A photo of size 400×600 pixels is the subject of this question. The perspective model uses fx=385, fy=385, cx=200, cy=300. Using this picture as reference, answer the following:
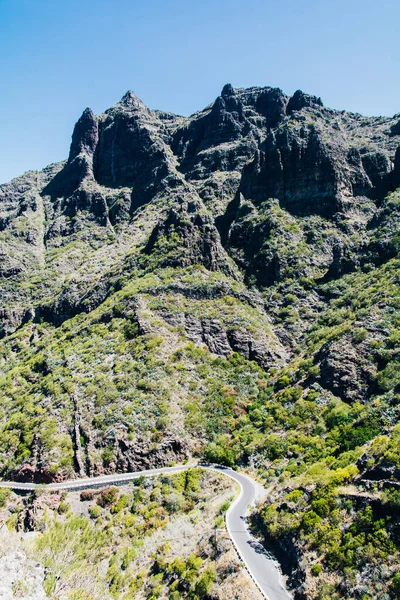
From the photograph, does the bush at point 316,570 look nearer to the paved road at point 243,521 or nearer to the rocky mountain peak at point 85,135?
the paved road at point 243,521

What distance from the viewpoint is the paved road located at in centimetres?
2544

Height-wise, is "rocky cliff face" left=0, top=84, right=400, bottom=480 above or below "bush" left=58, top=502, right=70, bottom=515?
above

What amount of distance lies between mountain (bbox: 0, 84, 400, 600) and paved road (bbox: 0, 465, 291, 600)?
4.12 ft

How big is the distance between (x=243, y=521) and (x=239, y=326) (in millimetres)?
40661

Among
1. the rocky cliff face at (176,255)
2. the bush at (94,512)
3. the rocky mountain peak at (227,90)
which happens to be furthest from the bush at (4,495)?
the rocky mountain peak at (227,90)

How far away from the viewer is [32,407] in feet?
185

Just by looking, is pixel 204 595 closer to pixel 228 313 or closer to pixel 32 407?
pixel 32 407

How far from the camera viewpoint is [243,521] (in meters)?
33.5

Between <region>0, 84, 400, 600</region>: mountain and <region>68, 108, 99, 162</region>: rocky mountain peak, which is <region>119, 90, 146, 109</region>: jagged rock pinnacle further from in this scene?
<region>0, 84, 400, 600</region>: mountain

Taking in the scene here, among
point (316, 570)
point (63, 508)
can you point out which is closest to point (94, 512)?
point (63, 508)

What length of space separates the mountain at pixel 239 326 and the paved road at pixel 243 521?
4.12 feet

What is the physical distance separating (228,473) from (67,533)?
65.4ft

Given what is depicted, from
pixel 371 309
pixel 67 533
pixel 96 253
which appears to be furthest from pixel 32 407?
pixel 96 253

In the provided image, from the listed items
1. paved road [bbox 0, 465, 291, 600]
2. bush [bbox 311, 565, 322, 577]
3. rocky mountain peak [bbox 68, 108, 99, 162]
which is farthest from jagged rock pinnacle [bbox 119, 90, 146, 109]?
bush [bbox 311, 565, 322, 577]
